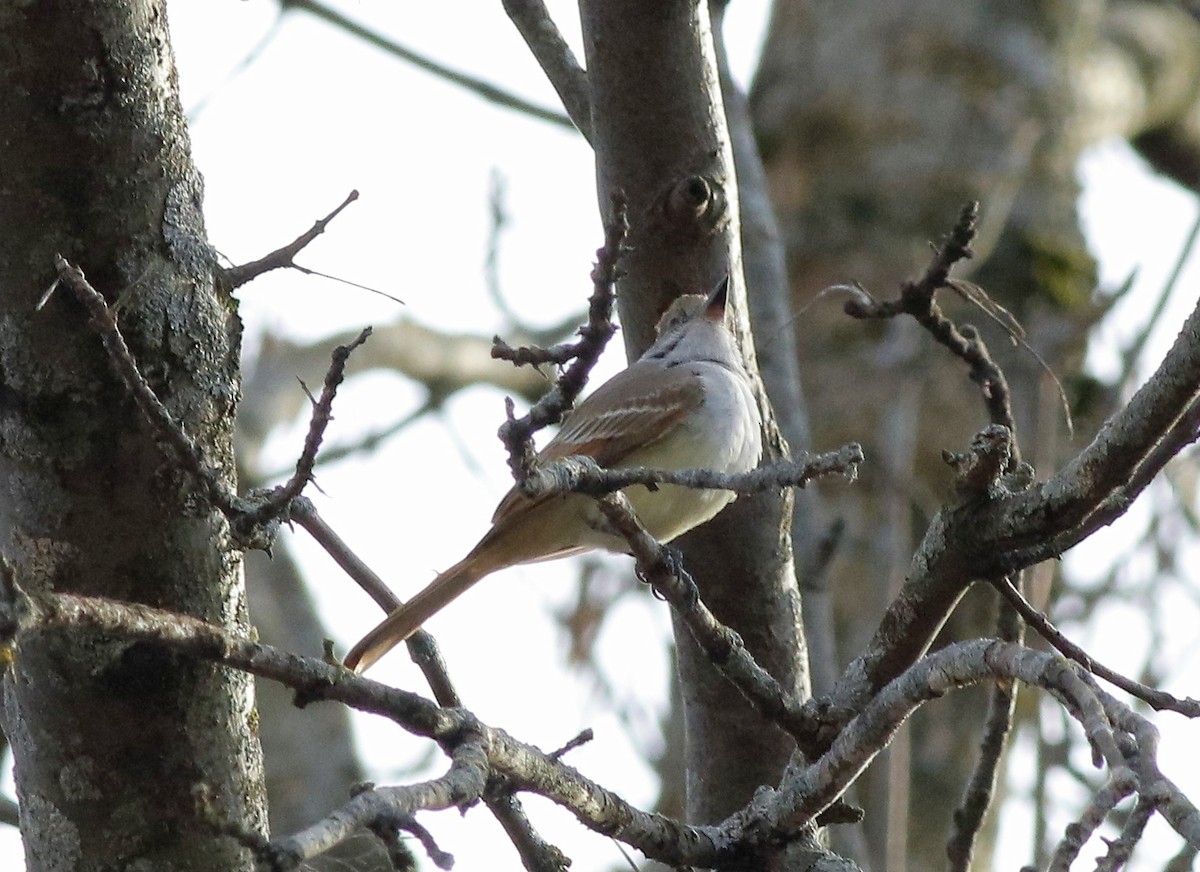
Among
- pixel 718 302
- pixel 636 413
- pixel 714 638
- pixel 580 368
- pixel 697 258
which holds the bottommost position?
pixel 580 368

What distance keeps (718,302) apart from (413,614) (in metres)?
1.19

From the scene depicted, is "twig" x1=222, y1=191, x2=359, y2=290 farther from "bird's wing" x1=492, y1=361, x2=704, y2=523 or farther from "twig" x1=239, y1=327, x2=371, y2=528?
"bird's wing" x1=492, y1=361, x2=704, y2=523

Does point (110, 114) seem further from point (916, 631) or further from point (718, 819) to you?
point (718, 819)

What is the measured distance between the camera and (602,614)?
29.2 ft

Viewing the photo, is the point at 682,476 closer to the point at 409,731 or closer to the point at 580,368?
the point at 580,368

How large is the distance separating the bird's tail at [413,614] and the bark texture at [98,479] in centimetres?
111

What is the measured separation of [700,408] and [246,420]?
437 centimetres

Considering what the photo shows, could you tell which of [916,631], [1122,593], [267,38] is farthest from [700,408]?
[1122,593]

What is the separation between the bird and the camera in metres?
4.34

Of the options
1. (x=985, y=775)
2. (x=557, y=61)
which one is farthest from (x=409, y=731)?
(x=557, y=61)

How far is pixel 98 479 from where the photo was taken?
248 centimetres

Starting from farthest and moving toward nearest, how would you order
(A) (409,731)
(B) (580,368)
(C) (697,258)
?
1. (C) (697,258)
2. (A) (409,731)
3. (B) (580,368)

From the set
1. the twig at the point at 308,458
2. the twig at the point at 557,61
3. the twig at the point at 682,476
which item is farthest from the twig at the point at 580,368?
the twig at the point at 557,61

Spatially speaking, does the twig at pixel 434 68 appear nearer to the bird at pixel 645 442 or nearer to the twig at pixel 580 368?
the bird at pixel 645 442
